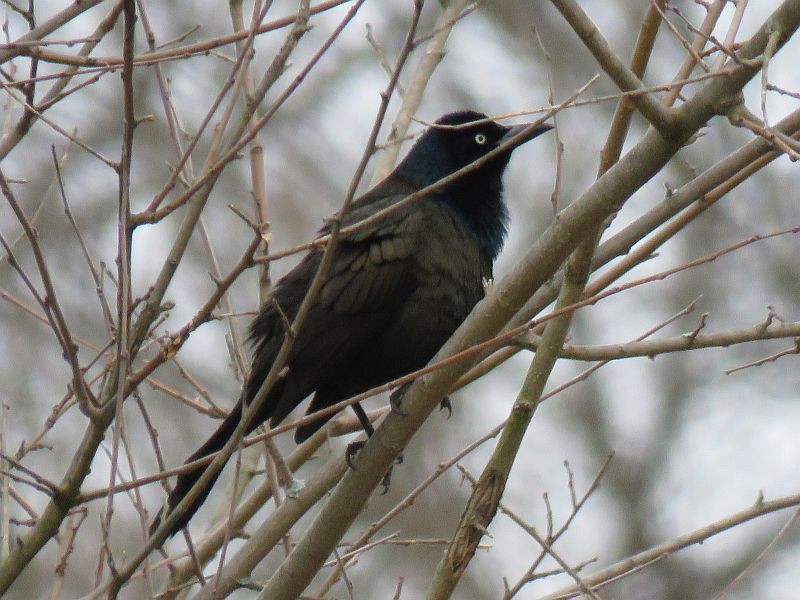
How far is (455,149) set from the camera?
5727 millimetres

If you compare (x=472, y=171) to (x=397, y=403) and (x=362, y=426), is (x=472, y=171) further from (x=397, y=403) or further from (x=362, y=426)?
(x=397, y=403)

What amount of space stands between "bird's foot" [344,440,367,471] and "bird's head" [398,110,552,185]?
1.54 metres

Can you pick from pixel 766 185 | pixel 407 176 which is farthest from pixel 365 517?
pixel 407 176

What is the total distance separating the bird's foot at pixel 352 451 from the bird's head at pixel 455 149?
1535mm

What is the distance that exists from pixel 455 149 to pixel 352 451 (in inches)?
80.0

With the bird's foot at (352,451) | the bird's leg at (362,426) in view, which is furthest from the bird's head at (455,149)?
the bird's foot at (352,451)

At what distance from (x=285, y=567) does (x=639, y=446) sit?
37.0 ft

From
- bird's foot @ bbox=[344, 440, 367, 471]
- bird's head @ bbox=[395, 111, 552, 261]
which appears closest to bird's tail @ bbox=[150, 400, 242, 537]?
bird's foot @ bbox=[344, 440, 367, 471]

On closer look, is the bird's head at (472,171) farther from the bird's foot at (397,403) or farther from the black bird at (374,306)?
the bird's foot at (397,403)

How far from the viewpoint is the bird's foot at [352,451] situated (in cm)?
382

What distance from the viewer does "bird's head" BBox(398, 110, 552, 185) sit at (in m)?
5.52

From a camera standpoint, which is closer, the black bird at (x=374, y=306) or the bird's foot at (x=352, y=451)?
the bird's foot at (x=352, y=451)

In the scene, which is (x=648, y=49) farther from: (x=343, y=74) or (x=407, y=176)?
(x=343, y=74)

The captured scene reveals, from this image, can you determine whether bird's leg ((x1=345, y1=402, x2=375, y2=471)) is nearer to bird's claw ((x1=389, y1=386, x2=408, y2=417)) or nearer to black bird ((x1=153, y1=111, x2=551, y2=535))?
black bird ((x1=153, y1=111, x2=551, y2=535))
